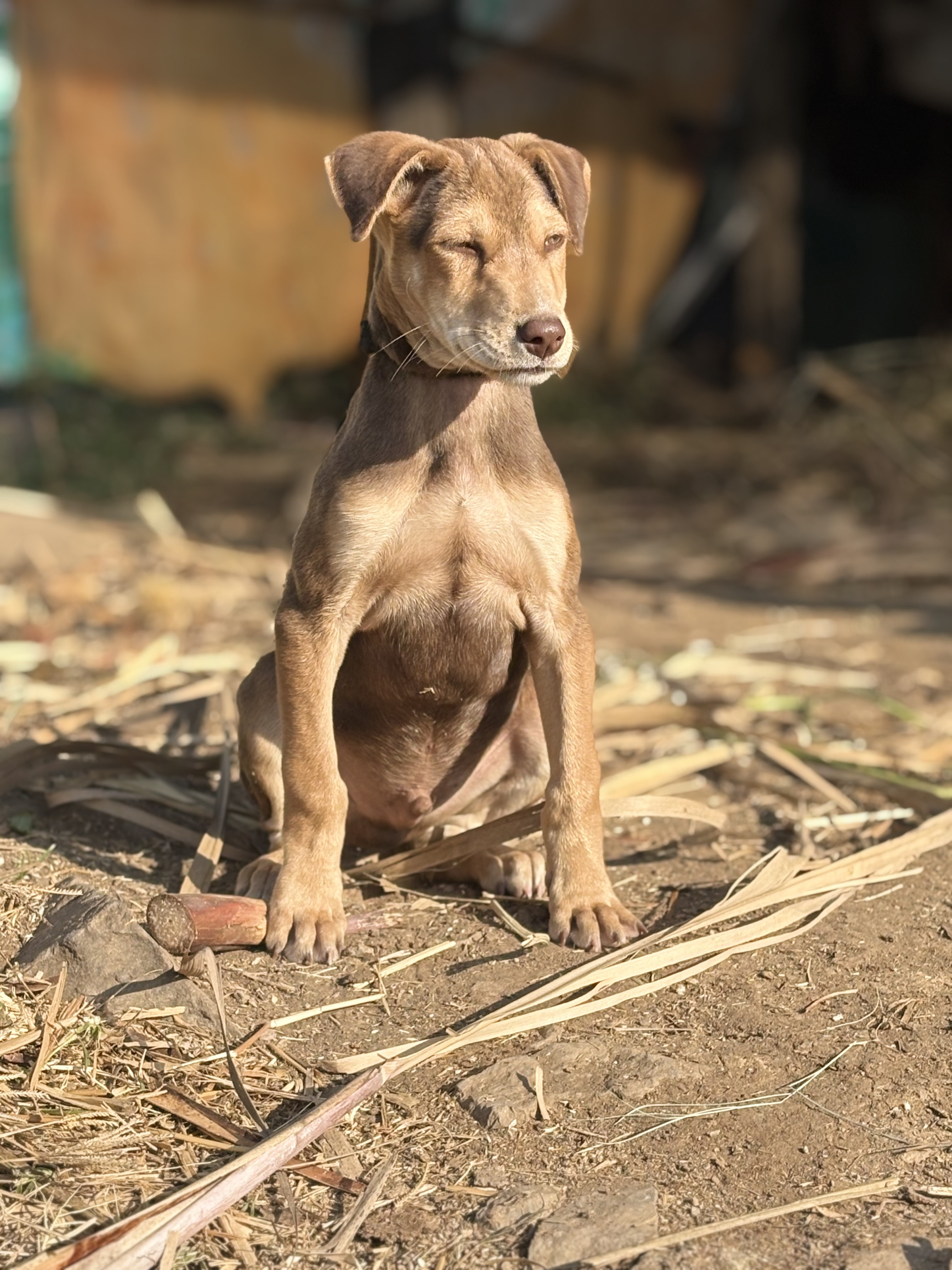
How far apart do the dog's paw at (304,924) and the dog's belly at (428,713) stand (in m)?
0.58

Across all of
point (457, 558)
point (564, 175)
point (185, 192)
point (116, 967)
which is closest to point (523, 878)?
point (457, 558)

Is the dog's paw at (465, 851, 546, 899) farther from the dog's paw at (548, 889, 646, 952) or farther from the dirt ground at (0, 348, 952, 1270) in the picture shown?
the dog's paw at (548, 889, 646, 952)

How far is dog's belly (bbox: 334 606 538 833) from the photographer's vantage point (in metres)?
4.65

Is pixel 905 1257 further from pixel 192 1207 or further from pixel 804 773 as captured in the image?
pixel 804 773

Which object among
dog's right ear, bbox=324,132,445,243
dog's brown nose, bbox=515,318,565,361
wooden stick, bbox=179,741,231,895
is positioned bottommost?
wooden stick, bbox=179,741,231,895

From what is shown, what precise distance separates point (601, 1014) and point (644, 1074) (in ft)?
1.10

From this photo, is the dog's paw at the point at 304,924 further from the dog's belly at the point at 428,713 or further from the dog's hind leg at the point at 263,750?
the dog's belly at the point at 428,713

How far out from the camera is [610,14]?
1450cm

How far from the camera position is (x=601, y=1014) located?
168 inches

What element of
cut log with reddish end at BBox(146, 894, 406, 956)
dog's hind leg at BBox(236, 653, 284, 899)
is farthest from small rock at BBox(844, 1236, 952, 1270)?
dog's hind leg at BBox(236, 653, 284, 899)

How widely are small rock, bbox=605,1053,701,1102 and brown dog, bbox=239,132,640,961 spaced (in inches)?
20.9

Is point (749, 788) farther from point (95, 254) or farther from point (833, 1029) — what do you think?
point (95, 254)

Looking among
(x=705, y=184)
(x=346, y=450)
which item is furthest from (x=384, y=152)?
(x=705, y=184)

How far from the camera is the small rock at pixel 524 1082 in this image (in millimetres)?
3789
